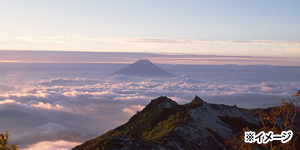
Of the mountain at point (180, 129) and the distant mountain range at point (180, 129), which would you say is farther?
the mountain at point (180, 129)

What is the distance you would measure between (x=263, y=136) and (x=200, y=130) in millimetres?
36857

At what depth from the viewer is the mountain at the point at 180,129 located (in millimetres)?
34406

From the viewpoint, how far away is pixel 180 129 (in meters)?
53.0

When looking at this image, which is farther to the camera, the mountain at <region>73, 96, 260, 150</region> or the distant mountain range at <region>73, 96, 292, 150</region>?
the mountain at <region>73, 96, 260, 150</region>

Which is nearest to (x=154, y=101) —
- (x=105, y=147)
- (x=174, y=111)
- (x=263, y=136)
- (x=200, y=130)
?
(x=174, y=111)

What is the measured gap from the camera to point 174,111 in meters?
71.5

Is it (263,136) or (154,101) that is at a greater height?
(263,136)

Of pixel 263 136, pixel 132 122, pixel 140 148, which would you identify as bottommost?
pixel 132 122

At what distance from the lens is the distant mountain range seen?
112 feet

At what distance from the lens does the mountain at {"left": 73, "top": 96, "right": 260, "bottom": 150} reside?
3441 centimetres

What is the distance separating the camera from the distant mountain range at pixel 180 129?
1347 inches

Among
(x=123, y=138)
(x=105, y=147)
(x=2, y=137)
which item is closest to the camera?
(x=2, y=137)

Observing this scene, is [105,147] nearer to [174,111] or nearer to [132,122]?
[174,111]

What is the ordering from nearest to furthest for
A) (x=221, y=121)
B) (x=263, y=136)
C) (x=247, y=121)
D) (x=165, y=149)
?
1. (x=263, y=136)
2. (x=165, y=149)
3. (x=221, y=121)
4. (x=247, y=121)
